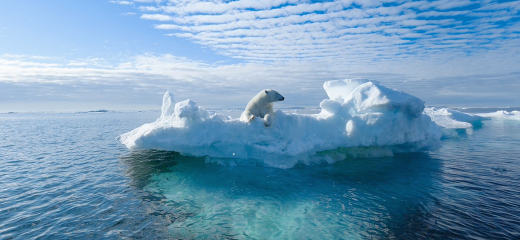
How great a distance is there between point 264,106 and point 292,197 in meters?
4.56

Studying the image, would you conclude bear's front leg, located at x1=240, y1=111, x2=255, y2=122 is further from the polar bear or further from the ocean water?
the ocean water

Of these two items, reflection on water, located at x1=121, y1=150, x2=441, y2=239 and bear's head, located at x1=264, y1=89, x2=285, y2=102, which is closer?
reflection on water, located at x1=121, y1=150, x2=441, y2=239

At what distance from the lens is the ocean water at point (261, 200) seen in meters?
5.47

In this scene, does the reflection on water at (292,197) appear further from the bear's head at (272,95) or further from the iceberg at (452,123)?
the iceberg at (452,123)

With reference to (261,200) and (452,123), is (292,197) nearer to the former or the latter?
(261,200)

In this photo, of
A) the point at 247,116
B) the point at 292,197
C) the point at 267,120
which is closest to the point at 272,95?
the point at 267,120

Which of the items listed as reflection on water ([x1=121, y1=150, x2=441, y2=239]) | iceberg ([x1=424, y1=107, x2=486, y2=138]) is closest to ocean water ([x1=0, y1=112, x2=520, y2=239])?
reflection on water ([x1=121, y1=150, x2=441, y2=239])

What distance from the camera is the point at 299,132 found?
1084 centimetres

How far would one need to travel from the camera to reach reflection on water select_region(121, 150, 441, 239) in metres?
5.57

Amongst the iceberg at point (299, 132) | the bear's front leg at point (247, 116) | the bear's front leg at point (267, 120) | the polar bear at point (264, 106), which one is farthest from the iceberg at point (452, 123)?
the bear's front leg at point (247, 116)

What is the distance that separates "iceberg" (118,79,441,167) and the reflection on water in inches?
30.3

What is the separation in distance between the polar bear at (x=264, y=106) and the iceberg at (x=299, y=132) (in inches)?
13.1

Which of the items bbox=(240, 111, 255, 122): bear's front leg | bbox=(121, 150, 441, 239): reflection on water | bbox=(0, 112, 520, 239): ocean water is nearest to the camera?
bbox=(0, 112, 520, 239): ocean water

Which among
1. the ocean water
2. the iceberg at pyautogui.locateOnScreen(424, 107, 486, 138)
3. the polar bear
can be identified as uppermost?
the polar bear
